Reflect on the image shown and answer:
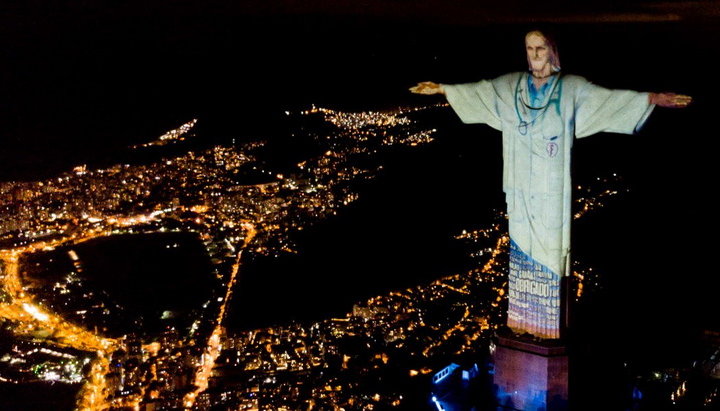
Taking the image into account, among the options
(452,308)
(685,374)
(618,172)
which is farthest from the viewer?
(618,172)

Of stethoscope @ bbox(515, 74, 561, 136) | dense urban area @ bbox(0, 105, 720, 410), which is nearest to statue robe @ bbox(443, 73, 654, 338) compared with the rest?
stethoscope @ bbox(515, 74, 561, 136)

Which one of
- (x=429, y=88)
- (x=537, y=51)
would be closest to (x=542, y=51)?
(x=537, y=51)

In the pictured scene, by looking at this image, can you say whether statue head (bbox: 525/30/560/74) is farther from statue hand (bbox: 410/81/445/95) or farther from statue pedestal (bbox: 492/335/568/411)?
statue pedestal (bbox: 492/335/568/411)

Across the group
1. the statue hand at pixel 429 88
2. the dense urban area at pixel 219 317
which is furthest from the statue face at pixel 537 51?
the dense urban area at pixel 219 317

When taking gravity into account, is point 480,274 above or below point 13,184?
below

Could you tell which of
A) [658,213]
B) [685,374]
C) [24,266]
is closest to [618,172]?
[658,213]

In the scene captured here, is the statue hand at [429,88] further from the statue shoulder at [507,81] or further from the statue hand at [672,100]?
the statue hand at [672,100]

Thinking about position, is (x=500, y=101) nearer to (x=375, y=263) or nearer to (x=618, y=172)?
(x=375, y=263)
